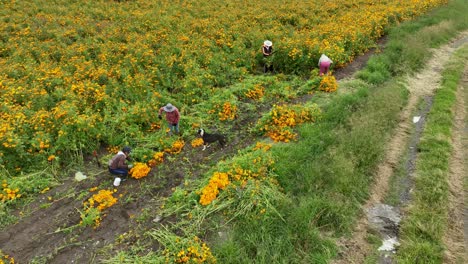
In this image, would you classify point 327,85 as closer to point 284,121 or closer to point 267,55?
point 267,55

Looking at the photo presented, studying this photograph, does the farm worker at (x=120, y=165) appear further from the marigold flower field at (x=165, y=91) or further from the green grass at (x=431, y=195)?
the green grass at (x=431, y=195)

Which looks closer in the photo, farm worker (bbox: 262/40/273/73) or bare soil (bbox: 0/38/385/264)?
bare soil (bbox: 0/38/385/264)

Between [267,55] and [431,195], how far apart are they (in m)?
8.24

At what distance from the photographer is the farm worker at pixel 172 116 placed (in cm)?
933

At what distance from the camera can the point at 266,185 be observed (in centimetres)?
777

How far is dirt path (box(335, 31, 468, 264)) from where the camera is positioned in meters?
6.77

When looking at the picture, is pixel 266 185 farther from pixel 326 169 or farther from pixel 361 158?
pixel 361 158

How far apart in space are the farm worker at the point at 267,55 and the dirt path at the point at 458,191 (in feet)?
23.2

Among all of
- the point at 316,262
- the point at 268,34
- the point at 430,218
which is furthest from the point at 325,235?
the point at 268,34

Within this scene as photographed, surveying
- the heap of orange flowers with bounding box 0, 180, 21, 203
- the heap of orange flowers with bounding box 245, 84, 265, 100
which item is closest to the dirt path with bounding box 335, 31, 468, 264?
the heap of orange flowers with bounding box 245, 84, 265, 100

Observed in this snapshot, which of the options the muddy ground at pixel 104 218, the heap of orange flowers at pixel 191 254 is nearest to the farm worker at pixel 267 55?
the muddy ground at pixel 104 218

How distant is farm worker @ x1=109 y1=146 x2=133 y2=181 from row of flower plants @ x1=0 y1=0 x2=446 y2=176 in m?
1.37

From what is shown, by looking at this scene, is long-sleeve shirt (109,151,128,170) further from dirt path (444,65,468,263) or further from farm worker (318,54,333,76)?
farm worker (318,54,333,76)

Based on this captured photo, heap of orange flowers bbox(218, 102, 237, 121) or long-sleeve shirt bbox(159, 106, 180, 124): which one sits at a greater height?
long-sleeve shirt bbox(159, 106, 180, 124)
